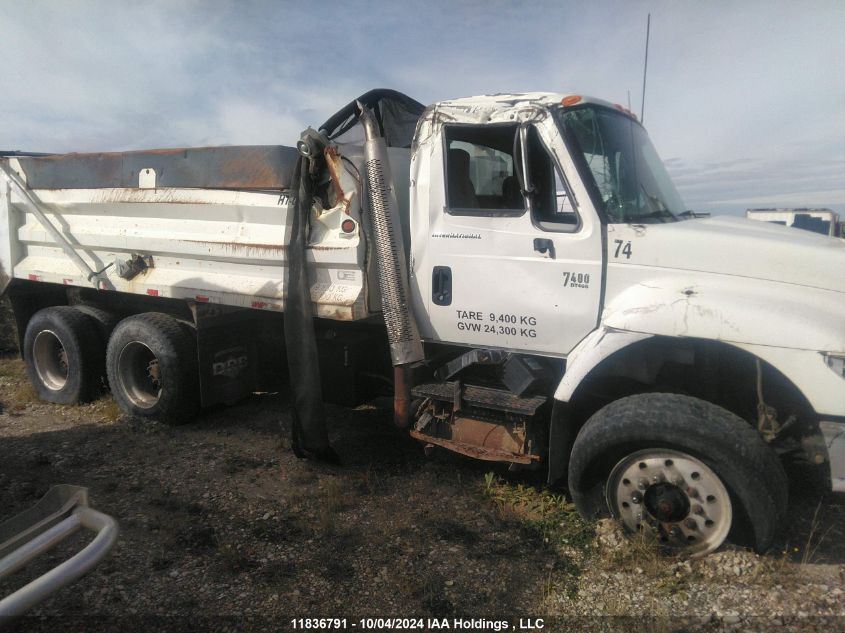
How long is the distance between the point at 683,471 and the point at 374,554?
1.81 m

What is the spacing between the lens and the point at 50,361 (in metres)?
6.60

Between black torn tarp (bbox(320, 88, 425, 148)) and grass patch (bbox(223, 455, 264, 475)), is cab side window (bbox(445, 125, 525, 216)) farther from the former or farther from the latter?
grass patch (bbox(223, 455, 264, 475))

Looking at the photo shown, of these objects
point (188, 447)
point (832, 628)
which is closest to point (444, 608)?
point (832, 628)

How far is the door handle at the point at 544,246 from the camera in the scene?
12.2ft

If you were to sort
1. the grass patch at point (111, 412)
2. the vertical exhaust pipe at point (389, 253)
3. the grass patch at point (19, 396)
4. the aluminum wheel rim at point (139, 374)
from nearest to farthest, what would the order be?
the vertical exhaust pipe at point (389, 253)
the aluminum wheel rim at point (139, 374)
the grass patch at point (111, 412)
the grass patch at point (19, 396)

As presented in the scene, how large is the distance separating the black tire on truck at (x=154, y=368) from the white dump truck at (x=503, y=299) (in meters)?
0.02

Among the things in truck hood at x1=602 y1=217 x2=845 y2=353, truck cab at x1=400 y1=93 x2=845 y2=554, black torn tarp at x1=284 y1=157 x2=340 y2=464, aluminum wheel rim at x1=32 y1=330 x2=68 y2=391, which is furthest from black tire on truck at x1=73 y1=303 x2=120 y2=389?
truck hood at x1=602 y1=217 x2=845 y2=353

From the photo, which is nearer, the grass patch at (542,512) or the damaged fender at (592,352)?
the damaged fender at (592,352)

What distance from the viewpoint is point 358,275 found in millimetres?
4324

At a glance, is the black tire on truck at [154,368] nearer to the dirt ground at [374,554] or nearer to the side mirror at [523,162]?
the dirt ground at [374,554]

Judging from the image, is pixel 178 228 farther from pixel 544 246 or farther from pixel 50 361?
pixel 544 246

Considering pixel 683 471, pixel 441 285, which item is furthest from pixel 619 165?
pixel 683 471

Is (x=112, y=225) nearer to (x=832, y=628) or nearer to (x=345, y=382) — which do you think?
(x=345, y=382)

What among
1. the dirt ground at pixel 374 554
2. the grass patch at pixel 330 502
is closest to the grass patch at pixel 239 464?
the dirt ground at pixel 374 554
